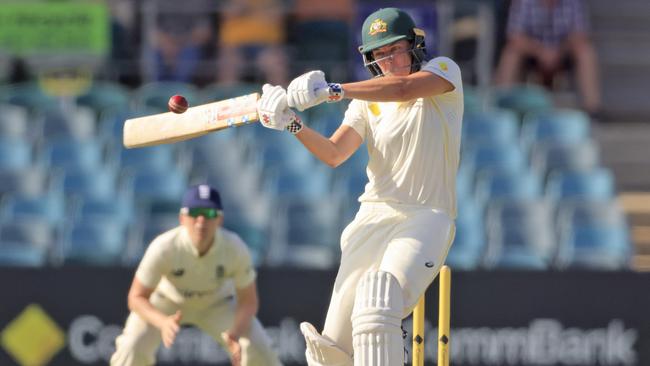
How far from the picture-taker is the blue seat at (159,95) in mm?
11547

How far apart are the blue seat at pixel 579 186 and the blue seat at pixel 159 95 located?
9.42 feet

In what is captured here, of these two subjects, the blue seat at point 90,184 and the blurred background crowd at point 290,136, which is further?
the blue seat at point 90,184

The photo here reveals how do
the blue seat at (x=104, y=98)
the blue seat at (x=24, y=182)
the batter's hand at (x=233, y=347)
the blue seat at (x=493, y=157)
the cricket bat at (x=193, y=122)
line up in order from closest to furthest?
the cricket bat at (x=193, y=122) < the batter's hand at (x=233, y=347) < the blue seat at (x=24, y=182) < the blue seat at (x=493, y=157) < the blue seat at (x=104, y=98)

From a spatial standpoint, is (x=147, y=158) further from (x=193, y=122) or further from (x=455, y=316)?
(x=193, y=122)

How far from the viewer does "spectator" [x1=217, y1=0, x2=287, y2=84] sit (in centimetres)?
1221

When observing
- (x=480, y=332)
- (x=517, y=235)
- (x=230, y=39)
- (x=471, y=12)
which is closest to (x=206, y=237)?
(x=480, y=332)

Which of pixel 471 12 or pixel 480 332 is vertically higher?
pixel 471 12

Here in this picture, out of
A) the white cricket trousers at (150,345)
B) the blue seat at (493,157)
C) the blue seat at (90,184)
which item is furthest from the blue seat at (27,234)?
the blue seat at (493,157)

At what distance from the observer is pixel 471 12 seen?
12695 mm

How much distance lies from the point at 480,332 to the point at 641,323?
3.40 ft

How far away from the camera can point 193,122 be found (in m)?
5.68

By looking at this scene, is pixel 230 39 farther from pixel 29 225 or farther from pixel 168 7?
pixel 29 225

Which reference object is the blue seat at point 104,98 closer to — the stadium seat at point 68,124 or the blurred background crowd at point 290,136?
the blurred background crowd at point 290,136

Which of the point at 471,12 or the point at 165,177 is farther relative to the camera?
the point at 471,12
